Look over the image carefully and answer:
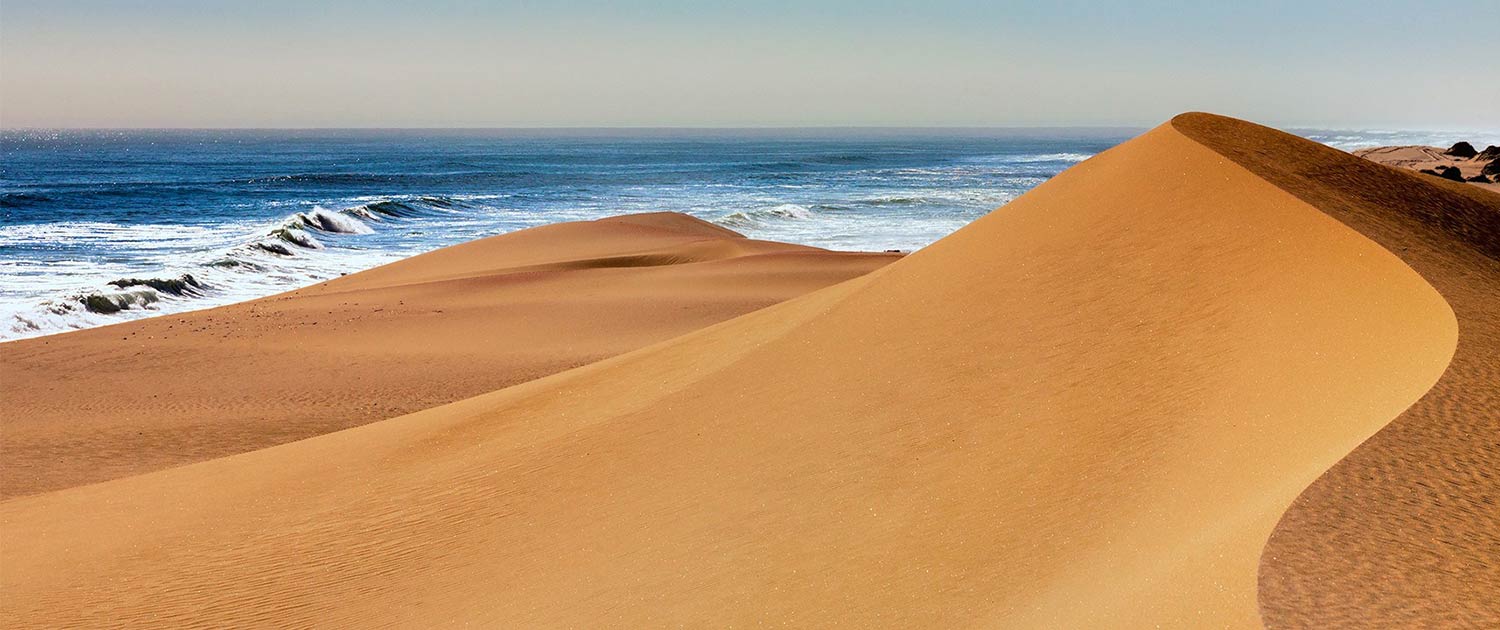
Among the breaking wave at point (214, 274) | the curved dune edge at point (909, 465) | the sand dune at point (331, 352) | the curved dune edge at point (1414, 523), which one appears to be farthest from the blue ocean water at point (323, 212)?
the curved dune edge at point (1414, 523)

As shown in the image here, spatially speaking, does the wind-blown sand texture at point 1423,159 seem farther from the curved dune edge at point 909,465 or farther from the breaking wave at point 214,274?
the breaking wave at point 214,274

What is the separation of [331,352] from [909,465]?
11352 mm

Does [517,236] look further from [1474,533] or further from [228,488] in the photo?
[1474,533]

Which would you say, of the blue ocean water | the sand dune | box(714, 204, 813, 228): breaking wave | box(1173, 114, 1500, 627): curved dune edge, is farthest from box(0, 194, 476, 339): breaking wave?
box(1173, 114, 1500, 627): curved dune edge

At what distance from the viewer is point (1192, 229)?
6734 mm

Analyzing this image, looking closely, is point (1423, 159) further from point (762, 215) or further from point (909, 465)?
point (909, 465)

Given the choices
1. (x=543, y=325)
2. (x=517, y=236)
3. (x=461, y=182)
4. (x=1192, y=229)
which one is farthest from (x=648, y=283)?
(x=461, y=182)

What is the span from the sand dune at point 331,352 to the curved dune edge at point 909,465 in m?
2.45

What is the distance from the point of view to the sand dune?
1130 centimetres

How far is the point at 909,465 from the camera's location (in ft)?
17.7

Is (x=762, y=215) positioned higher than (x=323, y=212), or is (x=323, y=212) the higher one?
(x=323, y=212)

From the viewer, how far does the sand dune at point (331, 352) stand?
11.3 metres

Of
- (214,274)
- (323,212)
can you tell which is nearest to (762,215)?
(323,212)

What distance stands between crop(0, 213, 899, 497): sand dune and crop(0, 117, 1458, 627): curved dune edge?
8.03ft
